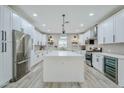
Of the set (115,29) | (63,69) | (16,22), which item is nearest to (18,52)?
(16,22)

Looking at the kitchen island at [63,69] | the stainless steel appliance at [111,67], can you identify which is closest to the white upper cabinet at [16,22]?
the kitchen island at [63,69]

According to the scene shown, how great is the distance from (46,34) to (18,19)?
8428 mm

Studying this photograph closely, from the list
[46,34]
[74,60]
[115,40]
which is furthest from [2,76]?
[46,34]

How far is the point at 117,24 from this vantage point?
4.83 meters

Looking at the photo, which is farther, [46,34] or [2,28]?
[46,34]

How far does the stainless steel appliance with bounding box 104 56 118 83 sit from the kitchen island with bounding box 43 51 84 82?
1028mm

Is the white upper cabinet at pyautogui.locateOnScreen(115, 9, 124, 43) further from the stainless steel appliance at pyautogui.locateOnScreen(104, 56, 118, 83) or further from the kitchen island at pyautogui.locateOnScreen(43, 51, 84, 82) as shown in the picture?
the kitchen island at pyautogui.locateOnScreen(43, 51, 84, 82)

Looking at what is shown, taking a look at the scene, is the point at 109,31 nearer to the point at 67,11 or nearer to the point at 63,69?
the point at 67,11

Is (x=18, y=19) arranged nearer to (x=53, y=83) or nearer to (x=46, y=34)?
(x=53, y=83)

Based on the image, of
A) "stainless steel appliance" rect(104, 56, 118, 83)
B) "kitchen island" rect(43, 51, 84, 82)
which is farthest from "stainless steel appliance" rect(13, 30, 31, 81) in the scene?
"stainless steel appliance" rect(104, 56, 118, 83)

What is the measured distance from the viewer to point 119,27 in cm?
467

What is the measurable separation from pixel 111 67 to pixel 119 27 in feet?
4.48

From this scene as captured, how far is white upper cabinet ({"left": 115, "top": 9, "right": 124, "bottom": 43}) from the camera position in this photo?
447 cm
